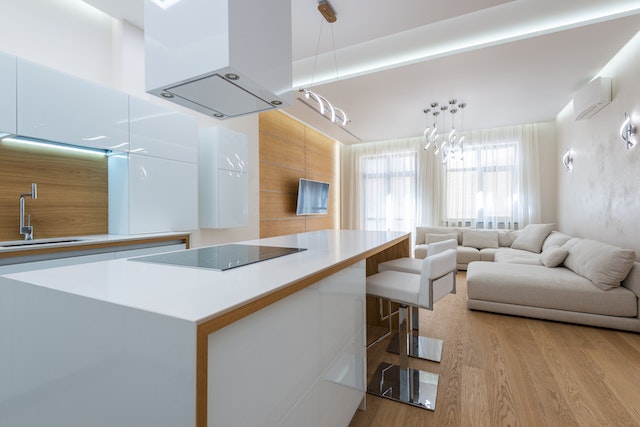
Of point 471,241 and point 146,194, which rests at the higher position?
point 146,194

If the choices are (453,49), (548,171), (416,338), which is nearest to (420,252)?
(548,171)

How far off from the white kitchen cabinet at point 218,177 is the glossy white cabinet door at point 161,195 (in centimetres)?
26

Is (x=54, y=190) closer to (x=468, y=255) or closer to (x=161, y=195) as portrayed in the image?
(x=161, y=195)

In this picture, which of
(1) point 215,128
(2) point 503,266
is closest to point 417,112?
(2) point 503,266

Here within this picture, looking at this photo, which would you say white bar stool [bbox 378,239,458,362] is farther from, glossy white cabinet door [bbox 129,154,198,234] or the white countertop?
glossy white cabinet door [bbox 129,154,198,234]

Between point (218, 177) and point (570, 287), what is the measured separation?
3.77m

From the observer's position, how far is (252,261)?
118cm

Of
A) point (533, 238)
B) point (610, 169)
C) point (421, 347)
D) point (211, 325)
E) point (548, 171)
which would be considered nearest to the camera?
point (211, 325)

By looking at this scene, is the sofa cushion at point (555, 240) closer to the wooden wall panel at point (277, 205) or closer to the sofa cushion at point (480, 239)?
the sofa cushion at point (480, 239)

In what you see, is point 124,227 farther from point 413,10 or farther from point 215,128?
point 413,10

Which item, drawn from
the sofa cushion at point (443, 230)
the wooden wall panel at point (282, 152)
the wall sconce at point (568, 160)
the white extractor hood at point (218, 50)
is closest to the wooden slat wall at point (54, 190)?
the white extractor hood at point (218, 50)

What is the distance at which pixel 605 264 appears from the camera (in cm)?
270

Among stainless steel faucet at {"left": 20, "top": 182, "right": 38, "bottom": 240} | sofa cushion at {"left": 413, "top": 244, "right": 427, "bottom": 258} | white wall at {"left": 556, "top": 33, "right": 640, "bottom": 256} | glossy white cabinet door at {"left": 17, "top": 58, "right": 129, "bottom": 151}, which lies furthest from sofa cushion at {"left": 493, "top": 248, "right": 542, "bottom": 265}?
stainless steel faucet at {"left": 20, "top": 182, "right": 38, "bottom": 240}

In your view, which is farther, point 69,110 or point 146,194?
point 146,194
